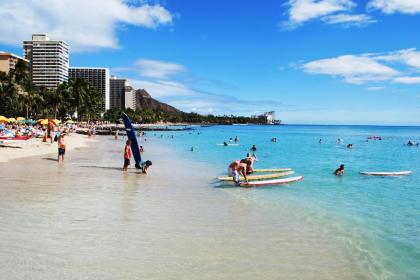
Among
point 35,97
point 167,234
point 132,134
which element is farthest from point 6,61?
point 167,234

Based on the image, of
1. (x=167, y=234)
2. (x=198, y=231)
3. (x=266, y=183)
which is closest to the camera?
(x=167, y=234)

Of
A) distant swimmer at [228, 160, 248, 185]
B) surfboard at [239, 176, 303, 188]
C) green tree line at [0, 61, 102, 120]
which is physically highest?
green tree line at [0, 61, 102, 120]

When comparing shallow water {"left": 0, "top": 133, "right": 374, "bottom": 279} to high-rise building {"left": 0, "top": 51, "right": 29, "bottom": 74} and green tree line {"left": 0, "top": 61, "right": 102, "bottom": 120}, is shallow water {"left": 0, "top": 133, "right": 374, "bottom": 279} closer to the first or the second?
green tree line {"left": 0, "top": 61, "right": 102, "bottom": 120}

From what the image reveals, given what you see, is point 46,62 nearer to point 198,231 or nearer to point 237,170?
point 237,170

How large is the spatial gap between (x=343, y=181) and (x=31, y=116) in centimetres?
9152

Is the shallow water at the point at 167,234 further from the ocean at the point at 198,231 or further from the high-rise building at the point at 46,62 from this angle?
the high-rise building at the point at 46,62

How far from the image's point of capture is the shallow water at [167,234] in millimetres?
6922

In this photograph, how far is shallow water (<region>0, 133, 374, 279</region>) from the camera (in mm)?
6922

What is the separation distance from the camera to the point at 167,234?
9.02m

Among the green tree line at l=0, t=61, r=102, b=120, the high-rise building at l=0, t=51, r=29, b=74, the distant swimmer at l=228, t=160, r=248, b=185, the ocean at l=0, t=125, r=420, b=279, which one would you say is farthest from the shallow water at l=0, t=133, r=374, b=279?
the high-rise building at l=0, t=51, r=29, b=74

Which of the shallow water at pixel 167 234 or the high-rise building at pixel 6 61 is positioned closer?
the shallow water at pixel 167 234

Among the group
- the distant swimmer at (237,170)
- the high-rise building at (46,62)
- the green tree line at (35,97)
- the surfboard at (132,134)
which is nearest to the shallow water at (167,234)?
the distant swimmer at (237,170)

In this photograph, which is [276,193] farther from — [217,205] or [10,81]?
[10,81]

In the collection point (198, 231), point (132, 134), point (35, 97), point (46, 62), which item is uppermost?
point (46, 62)
